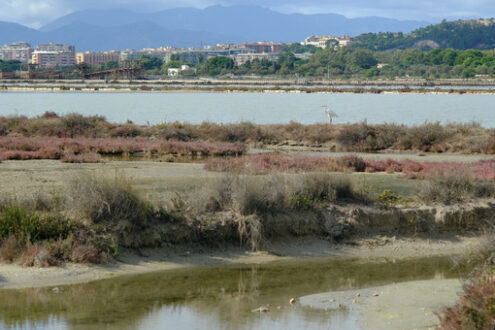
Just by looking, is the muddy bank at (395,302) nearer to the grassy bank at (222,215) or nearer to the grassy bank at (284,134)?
the grassy bank at (222,215)

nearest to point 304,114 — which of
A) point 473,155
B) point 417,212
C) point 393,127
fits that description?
point 393,127

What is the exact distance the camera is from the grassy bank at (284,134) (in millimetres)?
36594

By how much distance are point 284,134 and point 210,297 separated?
87.6 feet

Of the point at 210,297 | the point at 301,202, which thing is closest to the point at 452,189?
the point at 301,202

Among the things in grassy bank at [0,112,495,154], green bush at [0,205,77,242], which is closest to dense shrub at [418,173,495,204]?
green bush at [0,205,77,242]

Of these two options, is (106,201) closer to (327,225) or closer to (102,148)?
(327,225)

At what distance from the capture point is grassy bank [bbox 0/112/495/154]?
3659 cm

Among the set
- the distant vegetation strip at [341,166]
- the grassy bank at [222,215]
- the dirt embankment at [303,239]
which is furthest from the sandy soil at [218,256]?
the distant vegetation strip at [341,166]

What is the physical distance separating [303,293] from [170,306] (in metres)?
2.63

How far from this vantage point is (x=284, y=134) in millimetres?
39594

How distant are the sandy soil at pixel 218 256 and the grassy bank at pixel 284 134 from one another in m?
19.1

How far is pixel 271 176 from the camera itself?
17.7 metres

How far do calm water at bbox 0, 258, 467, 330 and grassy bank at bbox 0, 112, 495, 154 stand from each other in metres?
20.7

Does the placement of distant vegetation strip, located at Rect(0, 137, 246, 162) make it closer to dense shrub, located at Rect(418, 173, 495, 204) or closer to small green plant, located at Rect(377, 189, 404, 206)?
small green plant, located at Rect(377, 189, 404, 206)
